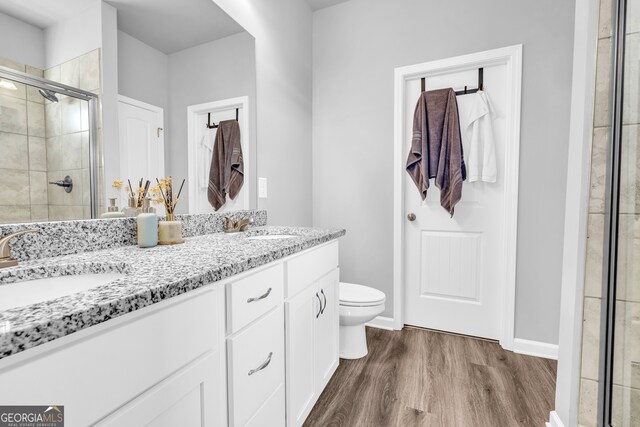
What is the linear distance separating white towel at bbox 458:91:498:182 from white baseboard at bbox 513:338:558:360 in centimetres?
112

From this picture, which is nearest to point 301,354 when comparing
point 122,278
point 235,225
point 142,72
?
point 235,225

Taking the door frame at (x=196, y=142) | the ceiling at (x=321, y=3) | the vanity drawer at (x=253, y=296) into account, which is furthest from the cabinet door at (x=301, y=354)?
the ceiling at (x=321, y=3)

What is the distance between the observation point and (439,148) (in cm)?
225

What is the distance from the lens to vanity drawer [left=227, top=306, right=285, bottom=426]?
86 centimetres

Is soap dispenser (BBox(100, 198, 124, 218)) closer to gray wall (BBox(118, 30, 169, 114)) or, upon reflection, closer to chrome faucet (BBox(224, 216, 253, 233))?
gray wall (BBox(118, 30, 169, 114))

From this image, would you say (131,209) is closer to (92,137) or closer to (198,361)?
(92,137)

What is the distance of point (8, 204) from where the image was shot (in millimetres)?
860

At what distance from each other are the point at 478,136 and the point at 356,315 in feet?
4.95

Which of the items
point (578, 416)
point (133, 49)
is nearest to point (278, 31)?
point (133, 49)

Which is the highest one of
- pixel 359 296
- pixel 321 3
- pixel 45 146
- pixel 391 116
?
pixel 321 3

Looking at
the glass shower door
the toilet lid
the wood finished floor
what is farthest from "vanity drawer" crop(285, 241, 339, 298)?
the glass shower door

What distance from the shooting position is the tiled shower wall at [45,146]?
853 mm

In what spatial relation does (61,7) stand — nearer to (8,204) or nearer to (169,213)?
(8,204)
